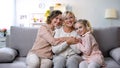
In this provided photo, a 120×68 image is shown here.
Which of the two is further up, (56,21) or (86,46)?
(56,21)

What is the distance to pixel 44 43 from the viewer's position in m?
2.49

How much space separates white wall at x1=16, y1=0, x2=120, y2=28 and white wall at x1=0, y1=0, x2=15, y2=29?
1.15 ft

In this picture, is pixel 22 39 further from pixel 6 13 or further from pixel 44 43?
pixel 6 13

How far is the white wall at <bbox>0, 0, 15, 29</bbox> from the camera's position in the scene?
16.4 ft

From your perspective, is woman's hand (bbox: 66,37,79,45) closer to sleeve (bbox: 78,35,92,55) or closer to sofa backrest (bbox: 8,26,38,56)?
sleeve (bbox: 78,35,92,55)

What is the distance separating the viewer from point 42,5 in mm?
5629

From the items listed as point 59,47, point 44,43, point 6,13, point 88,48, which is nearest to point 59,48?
point 59,47

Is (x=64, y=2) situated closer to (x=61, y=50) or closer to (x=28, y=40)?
(x=28, y=40)

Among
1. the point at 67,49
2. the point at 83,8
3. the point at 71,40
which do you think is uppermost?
the point at 83,8

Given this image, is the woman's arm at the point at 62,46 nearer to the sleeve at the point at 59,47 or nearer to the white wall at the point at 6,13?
the sleeve at the point at 59,47

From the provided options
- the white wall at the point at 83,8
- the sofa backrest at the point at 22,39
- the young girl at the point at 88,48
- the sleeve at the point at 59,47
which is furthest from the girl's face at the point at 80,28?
the white wall at the point at 83,8

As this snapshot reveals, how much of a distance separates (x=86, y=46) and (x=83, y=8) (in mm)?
3499

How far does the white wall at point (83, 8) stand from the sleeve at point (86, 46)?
3302 mm

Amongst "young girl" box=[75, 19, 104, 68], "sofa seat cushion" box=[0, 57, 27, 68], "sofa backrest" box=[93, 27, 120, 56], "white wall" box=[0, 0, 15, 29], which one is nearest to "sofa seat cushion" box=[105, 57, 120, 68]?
"young girl" box=[75, 19, 104, 68]
